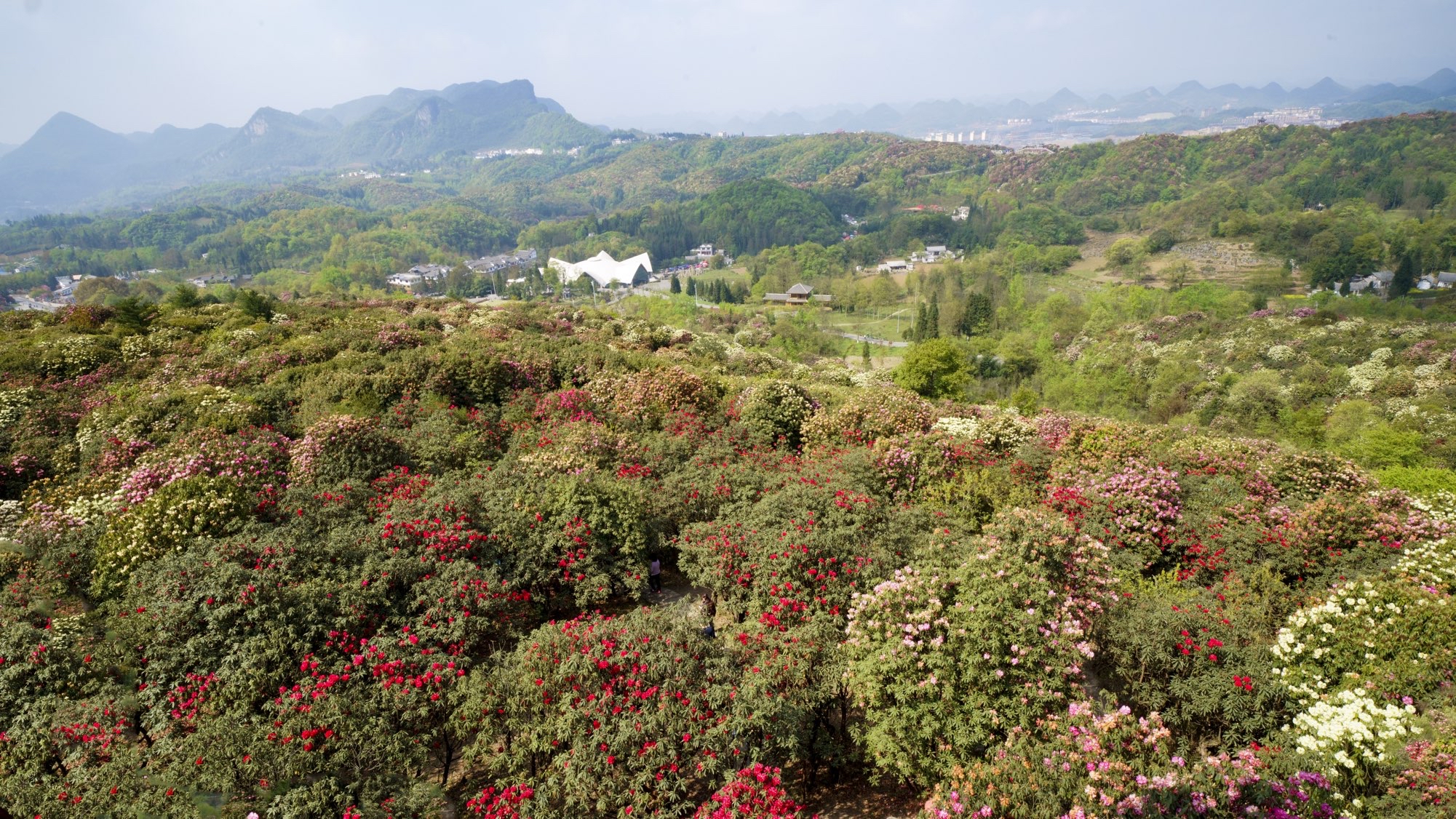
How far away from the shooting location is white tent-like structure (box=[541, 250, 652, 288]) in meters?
78.2

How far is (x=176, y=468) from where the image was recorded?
8.78 meters

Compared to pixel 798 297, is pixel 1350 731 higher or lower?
higher

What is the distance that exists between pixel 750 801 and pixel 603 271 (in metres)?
80.0

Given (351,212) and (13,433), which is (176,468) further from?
(351,212)

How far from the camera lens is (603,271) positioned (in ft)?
265

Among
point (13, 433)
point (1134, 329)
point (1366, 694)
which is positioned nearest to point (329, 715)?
point (1366, 694)

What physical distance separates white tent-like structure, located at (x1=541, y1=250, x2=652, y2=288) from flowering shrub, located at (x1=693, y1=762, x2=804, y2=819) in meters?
75.7

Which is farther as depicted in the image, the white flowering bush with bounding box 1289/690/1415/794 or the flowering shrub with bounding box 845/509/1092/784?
the flowering shrub with bounding box 845/509/1092/784

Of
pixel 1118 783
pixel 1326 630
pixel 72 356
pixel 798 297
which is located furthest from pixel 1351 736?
pixel 798 297

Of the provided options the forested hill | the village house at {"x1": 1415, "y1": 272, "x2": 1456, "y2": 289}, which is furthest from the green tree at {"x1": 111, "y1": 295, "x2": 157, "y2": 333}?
the village house at {"x1": 1415, "y1": 272, "x2": 1456, "y2": 289}

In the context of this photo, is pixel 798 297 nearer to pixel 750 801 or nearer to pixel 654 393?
pixel 654 393

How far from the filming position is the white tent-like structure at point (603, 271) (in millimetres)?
78188

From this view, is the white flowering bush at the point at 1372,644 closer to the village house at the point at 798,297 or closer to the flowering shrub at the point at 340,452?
the flowering shrub at the point at 340,452

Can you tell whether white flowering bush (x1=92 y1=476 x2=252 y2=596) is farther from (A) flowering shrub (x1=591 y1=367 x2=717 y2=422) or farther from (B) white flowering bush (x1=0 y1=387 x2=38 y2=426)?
(A) flowering shrub (x1=591 y1=367 x2=717 y2=422)
